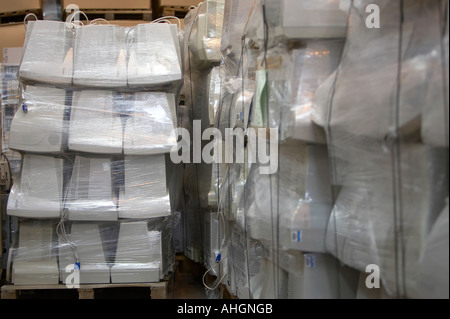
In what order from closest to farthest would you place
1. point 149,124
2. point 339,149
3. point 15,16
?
1. point 339,149
2. point 149,124
3. point 15,16

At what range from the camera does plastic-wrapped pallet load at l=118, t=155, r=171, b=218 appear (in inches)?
141

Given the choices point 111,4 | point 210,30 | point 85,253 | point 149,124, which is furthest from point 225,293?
point 111,4

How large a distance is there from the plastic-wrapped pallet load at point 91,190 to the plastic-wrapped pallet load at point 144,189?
104 mm

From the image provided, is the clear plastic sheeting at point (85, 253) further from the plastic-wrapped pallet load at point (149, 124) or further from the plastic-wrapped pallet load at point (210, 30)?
the plastic-wrapped pallet load at point (210, 30)

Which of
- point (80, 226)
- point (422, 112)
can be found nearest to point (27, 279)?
point (80, 226)

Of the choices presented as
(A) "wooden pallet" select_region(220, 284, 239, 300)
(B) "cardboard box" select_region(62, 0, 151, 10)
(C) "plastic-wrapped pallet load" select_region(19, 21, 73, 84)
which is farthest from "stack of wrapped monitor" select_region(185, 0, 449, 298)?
(B) "cardboard box" select_region(62, 0, 151, 10)

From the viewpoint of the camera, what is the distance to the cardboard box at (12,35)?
15.8 ft

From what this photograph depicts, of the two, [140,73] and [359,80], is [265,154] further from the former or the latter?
[140,73]

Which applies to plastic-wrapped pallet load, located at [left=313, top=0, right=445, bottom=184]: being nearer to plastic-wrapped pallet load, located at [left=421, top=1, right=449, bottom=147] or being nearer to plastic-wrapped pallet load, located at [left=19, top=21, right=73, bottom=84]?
plastic-wrapped pallet load, located at [left=421, top=1, right=449, bottom=147]

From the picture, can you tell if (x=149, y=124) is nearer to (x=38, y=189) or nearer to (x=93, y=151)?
(x=93, y=151)

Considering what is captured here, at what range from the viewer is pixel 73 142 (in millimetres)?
3506

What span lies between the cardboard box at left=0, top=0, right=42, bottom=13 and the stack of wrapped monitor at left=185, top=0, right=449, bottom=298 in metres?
2.46

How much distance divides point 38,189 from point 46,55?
3.26ft

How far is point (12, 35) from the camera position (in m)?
4.84
